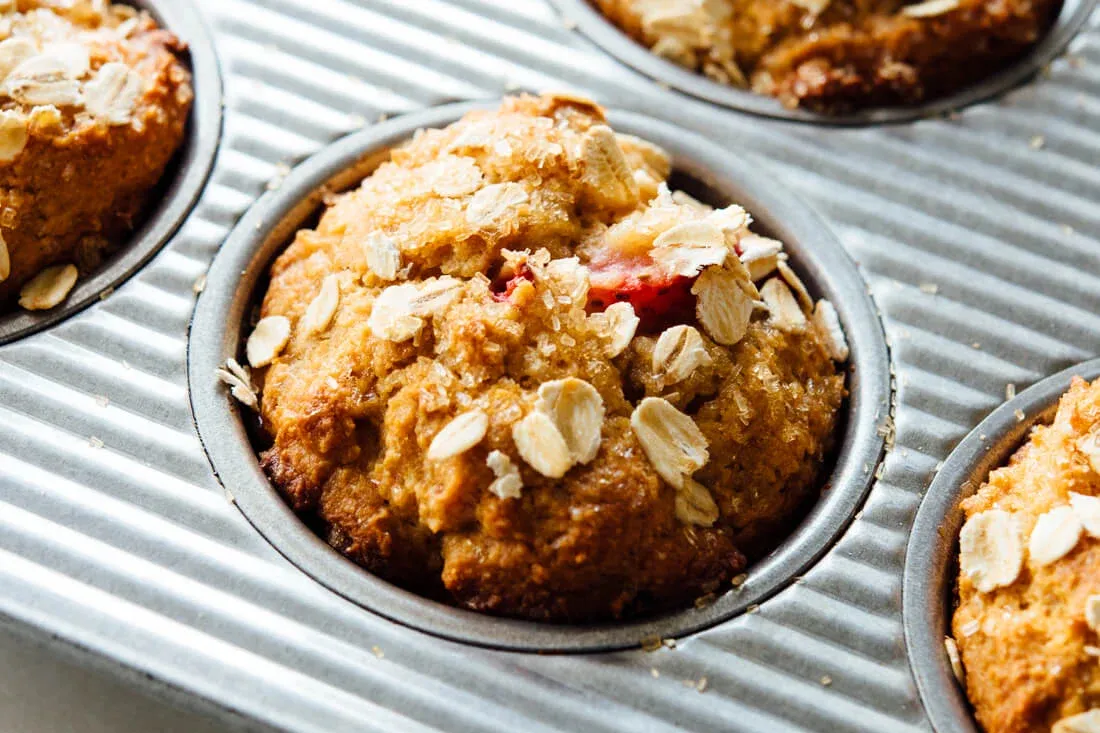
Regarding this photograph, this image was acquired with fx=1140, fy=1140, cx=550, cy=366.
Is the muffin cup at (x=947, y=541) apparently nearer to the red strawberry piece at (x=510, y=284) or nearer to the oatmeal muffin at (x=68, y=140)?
the red strawberry piece at (x=510, y=284)

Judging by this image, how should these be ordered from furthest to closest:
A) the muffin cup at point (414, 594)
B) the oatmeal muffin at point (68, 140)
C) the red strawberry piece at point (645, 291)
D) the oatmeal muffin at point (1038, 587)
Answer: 1. the oatmeal muffin at point (68, 140)
2. the red strawberry piece at point (645, 291)
3. the muffin cup at point (414, 594)
4. the oatmeal muffin at point (1038, 587)

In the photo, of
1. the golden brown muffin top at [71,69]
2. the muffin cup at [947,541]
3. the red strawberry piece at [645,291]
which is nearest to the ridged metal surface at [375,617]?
the muffin cup at [947,541]

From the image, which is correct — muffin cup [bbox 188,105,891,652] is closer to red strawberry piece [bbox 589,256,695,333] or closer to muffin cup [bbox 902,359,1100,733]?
muffin cup [bbox 902,359,1100,733]

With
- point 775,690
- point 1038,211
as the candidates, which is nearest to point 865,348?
point 1038,211

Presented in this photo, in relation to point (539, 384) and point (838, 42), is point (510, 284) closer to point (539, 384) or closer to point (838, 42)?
point (539, 384)

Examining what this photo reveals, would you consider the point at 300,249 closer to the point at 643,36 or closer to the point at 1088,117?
the point at 643,36

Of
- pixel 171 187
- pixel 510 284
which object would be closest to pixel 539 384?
pixel 510 284
